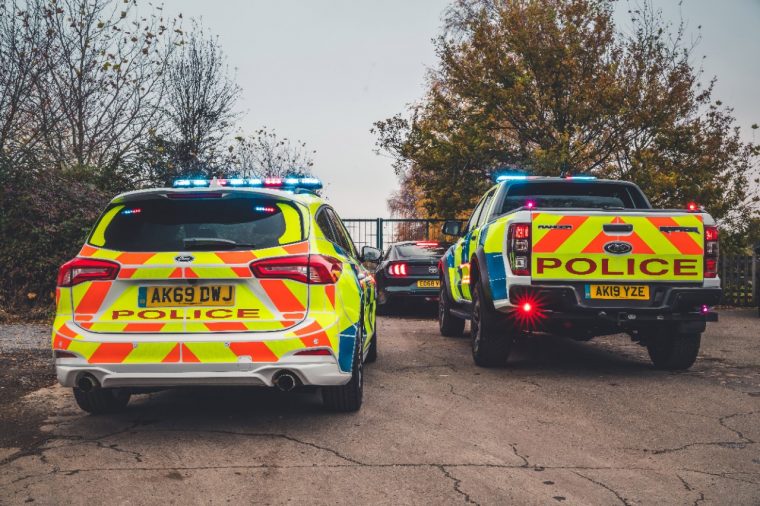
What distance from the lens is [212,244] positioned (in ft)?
18.4

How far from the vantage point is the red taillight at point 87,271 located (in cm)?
557

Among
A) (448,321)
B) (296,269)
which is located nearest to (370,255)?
(296,269)

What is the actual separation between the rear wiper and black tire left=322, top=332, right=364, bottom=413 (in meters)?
1.19

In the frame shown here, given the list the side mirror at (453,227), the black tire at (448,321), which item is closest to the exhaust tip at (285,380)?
the side mirror at (453,227)

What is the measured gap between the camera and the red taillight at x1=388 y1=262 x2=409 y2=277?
1521 centimetres

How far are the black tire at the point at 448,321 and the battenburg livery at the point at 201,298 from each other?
607 cm

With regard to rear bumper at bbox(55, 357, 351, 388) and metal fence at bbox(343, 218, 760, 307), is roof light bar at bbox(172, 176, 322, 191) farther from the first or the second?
metal fence at bbox(343, 218, 760, 307)

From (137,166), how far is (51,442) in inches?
474

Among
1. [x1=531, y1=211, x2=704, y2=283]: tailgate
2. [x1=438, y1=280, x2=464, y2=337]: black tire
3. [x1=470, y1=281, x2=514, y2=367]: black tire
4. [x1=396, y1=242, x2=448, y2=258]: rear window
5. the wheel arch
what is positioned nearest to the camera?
[x1=531, y1=211, x2=704, y2=283]: tailgate

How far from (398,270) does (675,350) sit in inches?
→ 284

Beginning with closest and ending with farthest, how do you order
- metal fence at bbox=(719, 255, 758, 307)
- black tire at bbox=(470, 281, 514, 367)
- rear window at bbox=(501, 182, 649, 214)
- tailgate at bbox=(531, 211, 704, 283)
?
tailgate at bbox=(531, 211, 704, 283)
black tire at bbox=(470, 281, 514, 367)
rear window at bbox=(501, 182, 649, 214)
metal fence at bbox=(719, 255, 758, 307)

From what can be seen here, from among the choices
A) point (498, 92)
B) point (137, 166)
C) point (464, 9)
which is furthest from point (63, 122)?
point (464, 9)

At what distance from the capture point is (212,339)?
5.43m

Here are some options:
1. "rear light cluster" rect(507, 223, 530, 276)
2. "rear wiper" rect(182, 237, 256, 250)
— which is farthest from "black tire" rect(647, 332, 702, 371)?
"rear wiper" rect(182, 237, 256, 250)
